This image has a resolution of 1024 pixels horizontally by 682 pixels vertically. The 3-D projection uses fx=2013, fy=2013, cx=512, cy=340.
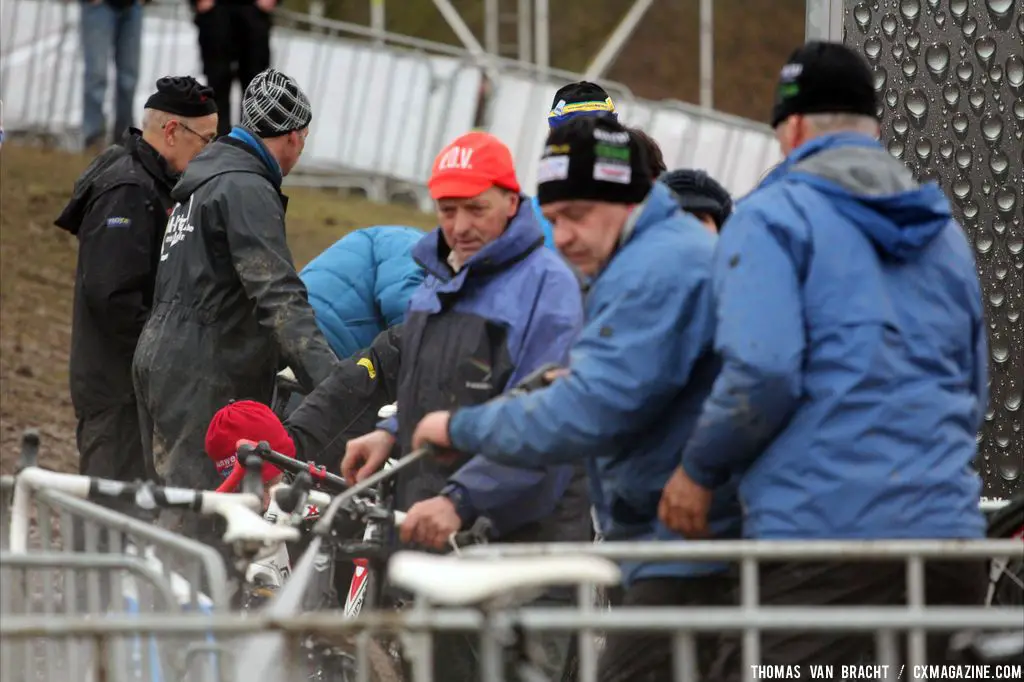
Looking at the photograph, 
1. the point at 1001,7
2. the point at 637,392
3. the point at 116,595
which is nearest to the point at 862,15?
the point at 1001,7

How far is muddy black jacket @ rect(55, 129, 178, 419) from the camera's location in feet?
26.3

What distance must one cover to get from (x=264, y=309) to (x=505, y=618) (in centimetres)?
391

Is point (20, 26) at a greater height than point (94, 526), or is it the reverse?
point (20, 26)

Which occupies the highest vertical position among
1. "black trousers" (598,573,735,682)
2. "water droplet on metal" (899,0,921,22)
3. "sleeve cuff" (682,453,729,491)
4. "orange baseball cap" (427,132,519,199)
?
"water droplet on metal" (899,0,921,22)

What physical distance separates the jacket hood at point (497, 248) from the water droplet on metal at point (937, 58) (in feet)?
6.25

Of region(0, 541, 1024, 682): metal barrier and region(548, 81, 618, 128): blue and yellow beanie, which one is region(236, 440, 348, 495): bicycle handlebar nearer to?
region(548, 81, 618, 128): blue and yellow beanie

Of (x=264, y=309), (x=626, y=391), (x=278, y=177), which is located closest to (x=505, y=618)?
(x=626, y=391)

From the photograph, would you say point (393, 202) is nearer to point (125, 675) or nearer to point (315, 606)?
point (315, 606)

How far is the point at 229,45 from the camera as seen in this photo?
1560 centimetres

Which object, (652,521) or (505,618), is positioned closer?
(505,618)

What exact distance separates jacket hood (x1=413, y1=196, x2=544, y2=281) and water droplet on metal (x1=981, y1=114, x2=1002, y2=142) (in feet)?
6.42

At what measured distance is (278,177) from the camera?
745cm

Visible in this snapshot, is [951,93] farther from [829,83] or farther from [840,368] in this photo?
[840,368]

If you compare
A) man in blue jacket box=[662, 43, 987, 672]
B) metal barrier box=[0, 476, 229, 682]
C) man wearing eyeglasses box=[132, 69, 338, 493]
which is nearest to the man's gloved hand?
man in blue jacket box=[662, 43, 987, 672]
